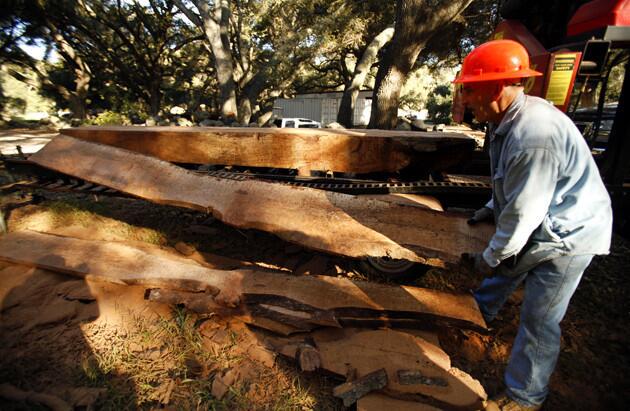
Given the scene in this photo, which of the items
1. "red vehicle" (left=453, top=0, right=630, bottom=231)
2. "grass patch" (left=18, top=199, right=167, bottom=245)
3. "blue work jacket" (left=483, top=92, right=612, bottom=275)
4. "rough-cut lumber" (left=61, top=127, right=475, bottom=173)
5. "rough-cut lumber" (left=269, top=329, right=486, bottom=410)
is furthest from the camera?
"grass patch" (left=18, top=199, right=167, bottom=245)

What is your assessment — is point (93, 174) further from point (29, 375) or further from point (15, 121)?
point (15, 121)

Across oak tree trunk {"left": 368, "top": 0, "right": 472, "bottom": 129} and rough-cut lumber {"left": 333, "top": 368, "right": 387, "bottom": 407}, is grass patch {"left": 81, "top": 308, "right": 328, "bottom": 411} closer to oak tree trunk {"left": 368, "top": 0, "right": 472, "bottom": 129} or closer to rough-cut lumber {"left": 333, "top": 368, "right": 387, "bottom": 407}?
rough-cut lumber {"left": 333, "top": 368, "right": 387, "bottom": 407}

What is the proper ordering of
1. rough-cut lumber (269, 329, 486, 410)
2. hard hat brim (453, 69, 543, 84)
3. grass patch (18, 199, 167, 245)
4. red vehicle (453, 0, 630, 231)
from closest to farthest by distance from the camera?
1. hard hat brim (453, 69, 543, 84)
2. rough-cut lumber (269, 329, 486, 410)
3. red vehicle (453, 0, 630, 231)
4. grass patch (18, 199, 167, 245)

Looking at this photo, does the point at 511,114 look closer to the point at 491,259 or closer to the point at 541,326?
the point at 491,259

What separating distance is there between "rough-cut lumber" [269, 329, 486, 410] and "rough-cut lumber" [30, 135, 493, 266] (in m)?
0.62

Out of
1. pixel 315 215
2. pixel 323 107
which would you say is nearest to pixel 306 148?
pixel 315 215

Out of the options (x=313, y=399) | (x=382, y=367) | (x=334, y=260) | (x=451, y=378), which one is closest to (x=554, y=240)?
(x=451, y=378)

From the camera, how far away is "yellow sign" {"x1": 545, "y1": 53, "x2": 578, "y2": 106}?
274 cm

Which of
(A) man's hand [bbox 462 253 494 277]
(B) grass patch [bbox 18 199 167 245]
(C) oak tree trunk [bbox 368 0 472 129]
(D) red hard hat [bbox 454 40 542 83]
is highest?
(C) oak tree trunk [bbox 368 0 472 129]

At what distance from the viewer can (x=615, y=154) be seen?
9.80 ft

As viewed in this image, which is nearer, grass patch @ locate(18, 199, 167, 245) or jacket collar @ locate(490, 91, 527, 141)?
jacket collar @ locate(490, 91, 527, 141)

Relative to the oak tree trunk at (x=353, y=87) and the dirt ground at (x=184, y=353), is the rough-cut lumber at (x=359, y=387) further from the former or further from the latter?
the oak tree trunk at (x=353, y=87)

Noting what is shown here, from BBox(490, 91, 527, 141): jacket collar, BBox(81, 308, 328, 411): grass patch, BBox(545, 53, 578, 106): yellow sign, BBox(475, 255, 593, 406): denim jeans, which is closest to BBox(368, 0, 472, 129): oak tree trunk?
BBox(545, 53, 578, 106): yellow sign

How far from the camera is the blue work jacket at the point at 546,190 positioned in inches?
67.4
